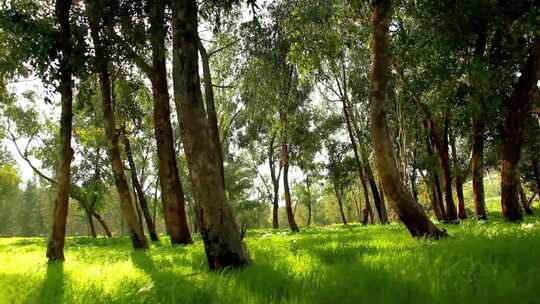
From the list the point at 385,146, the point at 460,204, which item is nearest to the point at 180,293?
the point at 385,146

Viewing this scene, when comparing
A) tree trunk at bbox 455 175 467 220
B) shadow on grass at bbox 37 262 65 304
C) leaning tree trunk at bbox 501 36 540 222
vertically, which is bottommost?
shadow on grass at bbox 37 262 65 304

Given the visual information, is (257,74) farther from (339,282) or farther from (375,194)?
(339,282)

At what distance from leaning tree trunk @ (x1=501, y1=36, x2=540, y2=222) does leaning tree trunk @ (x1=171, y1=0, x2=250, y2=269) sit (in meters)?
10.4

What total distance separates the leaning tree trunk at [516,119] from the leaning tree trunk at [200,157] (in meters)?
10.4

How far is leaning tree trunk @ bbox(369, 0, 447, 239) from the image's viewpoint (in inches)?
337

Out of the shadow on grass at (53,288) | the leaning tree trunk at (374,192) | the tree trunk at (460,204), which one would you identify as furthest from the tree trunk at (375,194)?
the shadow on grass at (53,288)

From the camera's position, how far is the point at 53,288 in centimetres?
585

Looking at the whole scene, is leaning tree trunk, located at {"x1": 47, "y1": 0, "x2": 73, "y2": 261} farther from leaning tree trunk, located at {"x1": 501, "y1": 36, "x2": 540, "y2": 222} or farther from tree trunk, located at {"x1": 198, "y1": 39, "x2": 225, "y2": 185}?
leaning tree trunk, located at {"x1": 501, "y1": 36, "x2": 540, "y2": 222}

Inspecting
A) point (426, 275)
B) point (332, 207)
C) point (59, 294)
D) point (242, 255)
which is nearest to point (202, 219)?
point (242, 255)

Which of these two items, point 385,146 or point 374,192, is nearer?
point 385,146

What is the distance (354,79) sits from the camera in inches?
1278

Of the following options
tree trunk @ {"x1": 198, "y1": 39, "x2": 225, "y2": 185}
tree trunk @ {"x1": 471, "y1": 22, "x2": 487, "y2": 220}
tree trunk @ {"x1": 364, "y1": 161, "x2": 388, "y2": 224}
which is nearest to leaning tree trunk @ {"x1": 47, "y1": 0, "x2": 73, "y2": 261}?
tree trunk @ {"x1": 198, "y1": 39, "x2": 225, "y2": 185}

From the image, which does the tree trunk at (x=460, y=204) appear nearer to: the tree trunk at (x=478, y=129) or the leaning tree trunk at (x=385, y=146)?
the tree trunk at (x=478, y=129)

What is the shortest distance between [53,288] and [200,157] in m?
2.59
